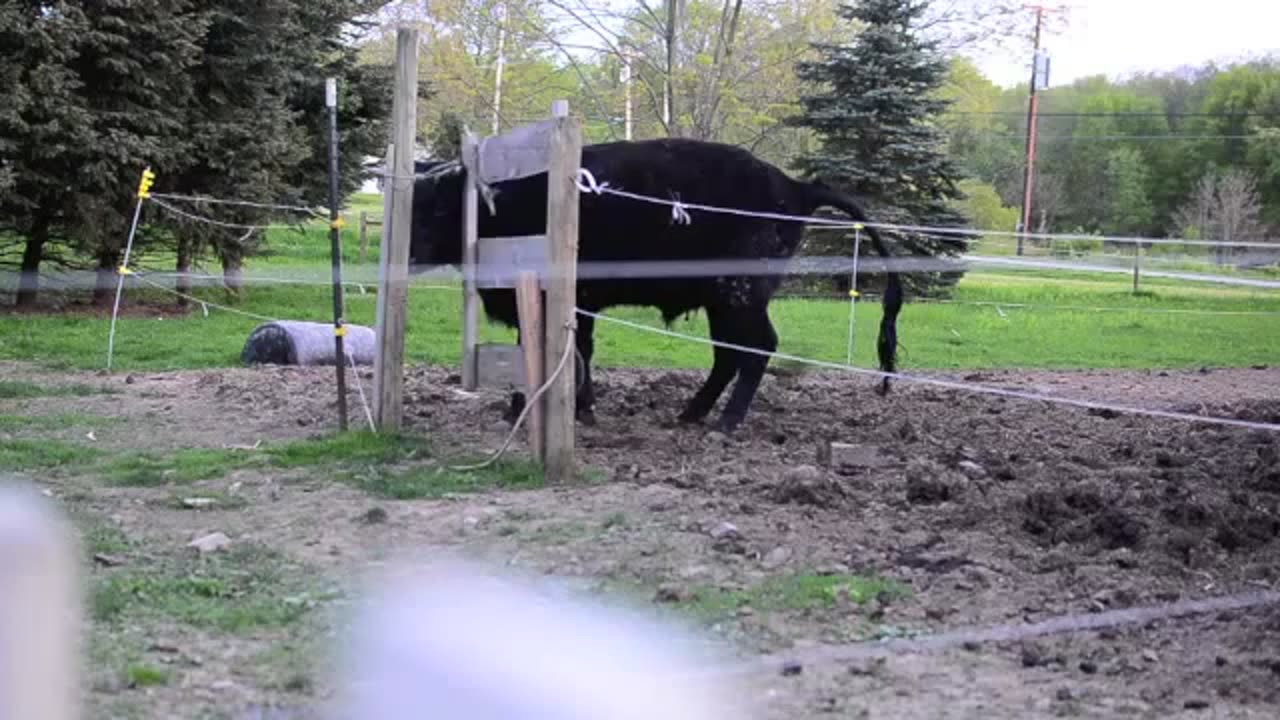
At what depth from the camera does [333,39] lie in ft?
61.4

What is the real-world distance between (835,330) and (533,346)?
9323 millimetres

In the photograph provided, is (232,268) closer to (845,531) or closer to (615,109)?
(615,109)

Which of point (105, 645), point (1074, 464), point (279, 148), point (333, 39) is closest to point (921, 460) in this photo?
point (1074, 464)

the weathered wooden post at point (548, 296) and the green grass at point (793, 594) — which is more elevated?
the weathered wooden post at point (548, 296)

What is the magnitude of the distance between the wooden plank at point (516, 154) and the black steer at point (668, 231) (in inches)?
13.0

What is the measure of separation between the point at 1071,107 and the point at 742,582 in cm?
3823

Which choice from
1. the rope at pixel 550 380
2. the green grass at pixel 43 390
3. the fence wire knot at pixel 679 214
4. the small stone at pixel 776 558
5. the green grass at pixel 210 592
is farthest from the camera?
the green grass at pixel 43 390

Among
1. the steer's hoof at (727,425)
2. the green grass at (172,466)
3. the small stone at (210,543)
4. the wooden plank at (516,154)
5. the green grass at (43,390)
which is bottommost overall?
the green grass at (43,390)

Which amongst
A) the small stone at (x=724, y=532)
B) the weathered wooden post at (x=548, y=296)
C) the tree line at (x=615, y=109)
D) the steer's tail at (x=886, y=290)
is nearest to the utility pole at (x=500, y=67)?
the tree line at (x=615, y=109)

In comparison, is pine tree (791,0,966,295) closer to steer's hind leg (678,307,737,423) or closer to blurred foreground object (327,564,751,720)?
steer's hind leg (678,307,737,423)

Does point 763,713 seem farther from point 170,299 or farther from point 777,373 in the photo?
point 170,299

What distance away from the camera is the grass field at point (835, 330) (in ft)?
40.1

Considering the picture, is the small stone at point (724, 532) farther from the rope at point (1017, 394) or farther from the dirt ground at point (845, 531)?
the rope at point (1017, 394)

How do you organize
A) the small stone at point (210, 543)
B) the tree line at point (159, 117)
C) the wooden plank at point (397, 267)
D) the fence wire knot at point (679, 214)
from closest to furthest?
1. the small stone at point (210, 543)
2. the wooden plank at point (397, 267)
3. the fence wire knot at point (679, 214)
4. the tree line at point (159, 117)
